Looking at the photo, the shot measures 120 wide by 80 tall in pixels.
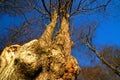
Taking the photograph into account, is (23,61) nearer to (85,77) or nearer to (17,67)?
(17,67)

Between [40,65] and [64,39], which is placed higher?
[64,39]

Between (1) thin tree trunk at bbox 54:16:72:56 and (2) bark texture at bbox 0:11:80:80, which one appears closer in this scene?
(2) bark texture at bbox 0:11:80:80

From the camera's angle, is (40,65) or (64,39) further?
(64,39)

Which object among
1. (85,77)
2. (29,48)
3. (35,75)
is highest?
(29,48)

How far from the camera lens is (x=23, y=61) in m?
6.00

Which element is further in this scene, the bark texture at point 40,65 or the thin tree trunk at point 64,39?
the thin tree trunk at point 64,39

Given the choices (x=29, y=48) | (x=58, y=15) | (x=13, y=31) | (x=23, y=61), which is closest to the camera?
(x=23, y=61)

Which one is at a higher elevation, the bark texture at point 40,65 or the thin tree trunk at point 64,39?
the thin tree trunk at point 64,39

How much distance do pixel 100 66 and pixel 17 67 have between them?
83.3 feet

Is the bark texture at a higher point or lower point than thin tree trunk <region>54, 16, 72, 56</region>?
lower

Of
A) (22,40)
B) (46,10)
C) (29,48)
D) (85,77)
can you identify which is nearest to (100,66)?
(85,77)

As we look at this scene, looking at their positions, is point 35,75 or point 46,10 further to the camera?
point 46,10

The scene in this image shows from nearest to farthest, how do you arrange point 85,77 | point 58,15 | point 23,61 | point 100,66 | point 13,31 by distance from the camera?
point 23,61 → point 58,15 → point 13,31 → point 100,66 → point 85,77

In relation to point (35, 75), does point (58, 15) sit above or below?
above
